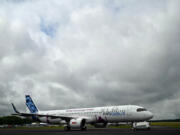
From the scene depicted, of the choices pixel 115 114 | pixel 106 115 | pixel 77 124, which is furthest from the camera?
pixel 106 115

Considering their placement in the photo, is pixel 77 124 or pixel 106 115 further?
pixel 106 115

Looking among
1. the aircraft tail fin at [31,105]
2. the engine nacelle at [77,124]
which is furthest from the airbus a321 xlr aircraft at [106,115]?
the aircraft tail fin at [31,105]

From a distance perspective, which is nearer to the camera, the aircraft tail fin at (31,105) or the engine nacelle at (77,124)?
the engine nacelle at (77,124)

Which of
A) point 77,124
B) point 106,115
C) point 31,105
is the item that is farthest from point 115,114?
point 31,105

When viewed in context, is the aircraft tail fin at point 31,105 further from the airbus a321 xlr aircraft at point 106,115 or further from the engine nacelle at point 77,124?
the engine nacelle at point 77,124

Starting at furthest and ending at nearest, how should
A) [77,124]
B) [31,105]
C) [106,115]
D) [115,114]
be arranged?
[31,105] < [106,115] < [115,114] < [77,124]

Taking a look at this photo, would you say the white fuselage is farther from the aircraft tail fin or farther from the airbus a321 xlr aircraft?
the aircraft tail fin

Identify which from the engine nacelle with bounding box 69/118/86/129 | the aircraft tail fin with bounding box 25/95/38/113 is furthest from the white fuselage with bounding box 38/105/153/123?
the aircraft tail fin with bounding box 25/95/38/113

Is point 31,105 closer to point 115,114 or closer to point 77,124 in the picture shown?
point 77,124

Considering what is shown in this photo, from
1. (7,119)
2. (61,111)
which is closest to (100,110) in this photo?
(61,111)

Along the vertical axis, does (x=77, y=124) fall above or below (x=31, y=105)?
below

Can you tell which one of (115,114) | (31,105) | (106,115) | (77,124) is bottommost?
(77,124)

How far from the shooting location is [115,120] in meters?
40.3

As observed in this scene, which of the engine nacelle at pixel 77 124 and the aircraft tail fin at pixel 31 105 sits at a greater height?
the aircraft tail fin at pixel 31 105
